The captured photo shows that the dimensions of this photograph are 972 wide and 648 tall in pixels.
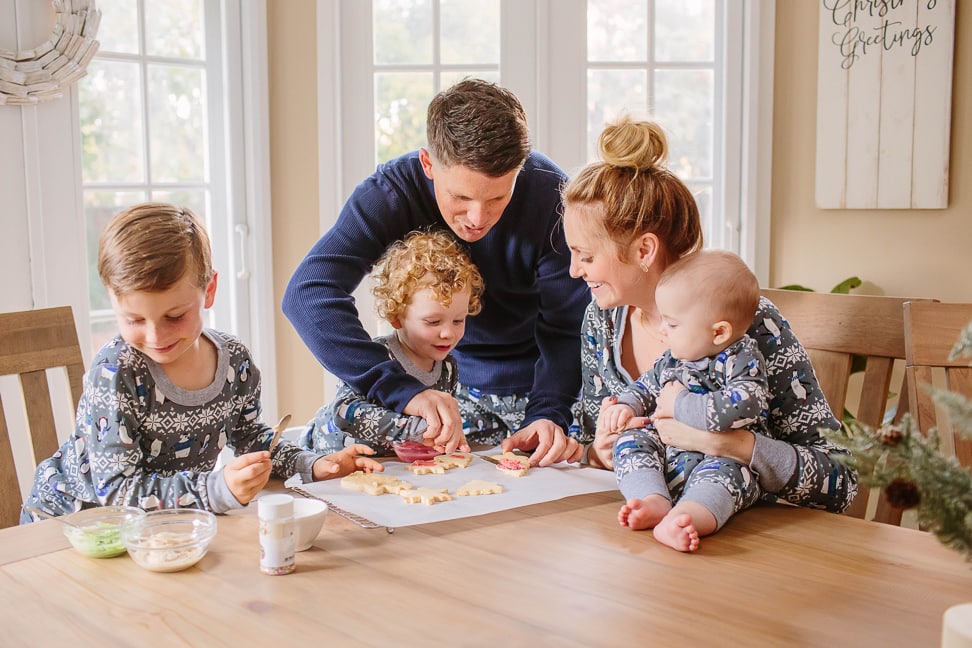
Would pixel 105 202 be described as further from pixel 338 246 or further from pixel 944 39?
pixel 944 39

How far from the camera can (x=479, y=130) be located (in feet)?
6.02

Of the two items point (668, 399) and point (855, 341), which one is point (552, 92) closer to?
point (855, 341)

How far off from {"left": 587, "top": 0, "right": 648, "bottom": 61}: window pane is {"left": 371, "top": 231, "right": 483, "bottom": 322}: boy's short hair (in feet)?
5.84

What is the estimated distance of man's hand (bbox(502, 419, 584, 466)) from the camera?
1.81 metres

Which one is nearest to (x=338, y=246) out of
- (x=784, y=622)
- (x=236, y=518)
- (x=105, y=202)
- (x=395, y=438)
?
Result: (x=395, y=438)

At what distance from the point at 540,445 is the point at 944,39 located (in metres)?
2.25

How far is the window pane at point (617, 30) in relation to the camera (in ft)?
11.7

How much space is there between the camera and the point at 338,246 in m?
2.08

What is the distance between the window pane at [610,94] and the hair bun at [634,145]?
6.19ft

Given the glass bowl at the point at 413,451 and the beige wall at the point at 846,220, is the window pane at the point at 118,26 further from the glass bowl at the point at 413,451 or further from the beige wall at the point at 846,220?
the beige wall at the point at 846,220

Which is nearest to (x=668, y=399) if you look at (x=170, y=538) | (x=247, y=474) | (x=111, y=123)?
(x=247, y=474)

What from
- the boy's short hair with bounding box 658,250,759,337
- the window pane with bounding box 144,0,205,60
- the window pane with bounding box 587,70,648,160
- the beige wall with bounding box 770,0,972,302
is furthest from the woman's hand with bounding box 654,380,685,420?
the window pane with bounding box 144,0,205,60

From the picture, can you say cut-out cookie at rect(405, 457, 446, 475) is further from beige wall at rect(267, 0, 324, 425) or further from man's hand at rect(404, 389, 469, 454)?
beige wall at rect(267, 0, 324, 425)

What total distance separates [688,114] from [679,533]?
2.65 metres
